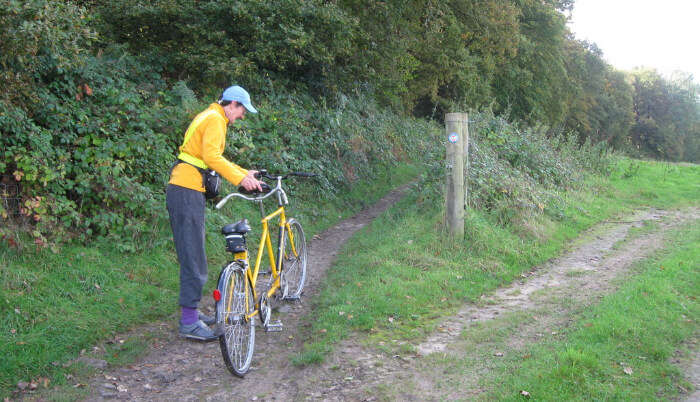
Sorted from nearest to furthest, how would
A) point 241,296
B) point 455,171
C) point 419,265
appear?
1. point 241,296
2. point 419,265
3. point 455,171

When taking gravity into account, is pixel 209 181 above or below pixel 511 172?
above

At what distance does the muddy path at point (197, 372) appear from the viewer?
413 centimetres

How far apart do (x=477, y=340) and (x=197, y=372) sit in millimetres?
2621

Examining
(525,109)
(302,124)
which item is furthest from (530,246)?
(525,109)

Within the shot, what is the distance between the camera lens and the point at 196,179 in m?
4.62

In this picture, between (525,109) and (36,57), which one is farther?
(525,109)

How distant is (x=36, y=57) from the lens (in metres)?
6.98

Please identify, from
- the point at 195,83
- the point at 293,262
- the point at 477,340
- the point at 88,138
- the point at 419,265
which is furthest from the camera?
the point at 195,83

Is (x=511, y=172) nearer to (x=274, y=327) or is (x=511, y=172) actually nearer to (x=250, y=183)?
(x=274, y=327)

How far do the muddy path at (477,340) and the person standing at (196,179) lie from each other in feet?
4.44

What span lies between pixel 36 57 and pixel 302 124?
6.14 m

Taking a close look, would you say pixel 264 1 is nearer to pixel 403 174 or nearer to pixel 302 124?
pixel 302 124

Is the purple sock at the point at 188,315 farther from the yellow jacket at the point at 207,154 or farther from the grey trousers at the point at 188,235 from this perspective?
the yellow jacket at the point at 207,154

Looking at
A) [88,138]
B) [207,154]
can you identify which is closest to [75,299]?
[207,154]
